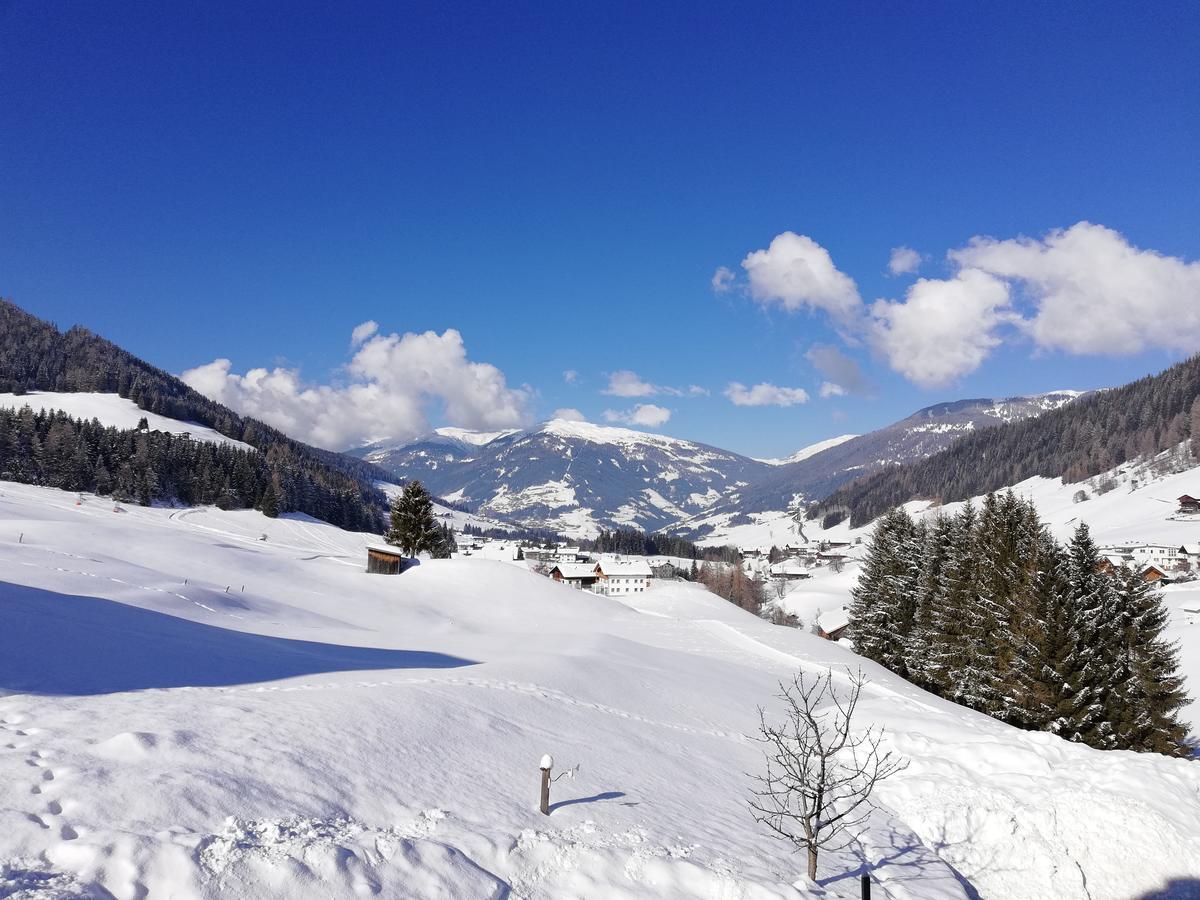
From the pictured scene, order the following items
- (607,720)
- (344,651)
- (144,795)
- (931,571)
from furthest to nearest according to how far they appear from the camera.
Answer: (931,571) → (344,651) → (607,720) → (144,795)

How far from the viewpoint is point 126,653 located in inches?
663

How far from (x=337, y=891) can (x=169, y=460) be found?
417ft

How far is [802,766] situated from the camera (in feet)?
40.1

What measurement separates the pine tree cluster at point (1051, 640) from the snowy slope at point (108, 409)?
170071 mm

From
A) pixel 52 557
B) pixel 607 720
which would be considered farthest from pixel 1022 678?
pixel 52 557

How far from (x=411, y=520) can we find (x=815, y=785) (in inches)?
2316

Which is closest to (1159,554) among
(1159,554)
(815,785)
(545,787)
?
(1159,554)

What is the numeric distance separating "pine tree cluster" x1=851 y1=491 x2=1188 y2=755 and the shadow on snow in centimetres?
2473

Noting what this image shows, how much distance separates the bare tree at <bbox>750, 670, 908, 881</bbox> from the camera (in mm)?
11594

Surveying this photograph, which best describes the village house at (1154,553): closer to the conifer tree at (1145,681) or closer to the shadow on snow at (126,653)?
the conifer tree at (1145,681)

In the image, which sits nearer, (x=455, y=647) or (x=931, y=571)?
(x=455, y=647)

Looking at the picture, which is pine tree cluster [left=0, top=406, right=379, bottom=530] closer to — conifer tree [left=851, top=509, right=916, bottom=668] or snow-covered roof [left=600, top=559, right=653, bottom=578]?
snow-covered roof [left=600, top=559, right=653, bottom=578]

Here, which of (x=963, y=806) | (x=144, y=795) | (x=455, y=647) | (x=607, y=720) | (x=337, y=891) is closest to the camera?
(x=337, y=891)

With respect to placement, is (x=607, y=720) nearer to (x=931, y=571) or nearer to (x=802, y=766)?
(x=802, y=766)
